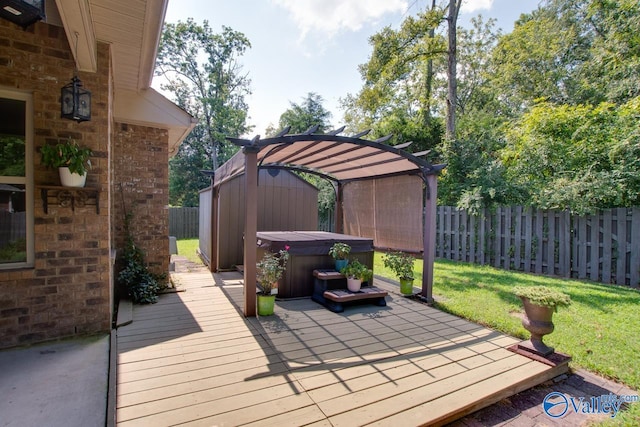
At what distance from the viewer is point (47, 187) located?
9.40 feet

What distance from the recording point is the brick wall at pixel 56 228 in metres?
2.84

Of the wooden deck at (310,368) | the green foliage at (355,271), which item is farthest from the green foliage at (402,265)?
the wooden deck at (310,368)

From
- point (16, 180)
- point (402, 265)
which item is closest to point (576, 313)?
point (402, 265)

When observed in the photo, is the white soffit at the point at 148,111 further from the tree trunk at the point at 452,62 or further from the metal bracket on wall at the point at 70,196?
the tree trunk at the point at 452,62

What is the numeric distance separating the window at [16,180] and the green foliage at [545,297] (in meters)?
4.51

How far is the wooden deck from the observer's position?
2045mm

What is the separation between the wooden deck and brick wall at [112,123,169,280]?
126cm

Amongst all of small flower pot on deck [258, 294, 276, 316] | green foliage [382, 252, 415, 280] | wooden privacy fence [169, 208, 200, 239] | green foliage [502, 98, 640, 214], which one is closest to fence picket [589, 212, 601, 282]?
green foliage [502, 98, 640, 214]

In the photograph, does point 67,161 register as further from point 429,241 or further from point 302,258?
point 429,241

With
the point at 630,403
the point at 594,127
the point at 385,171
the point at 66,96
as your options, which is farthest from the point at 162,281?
the point at 594,127

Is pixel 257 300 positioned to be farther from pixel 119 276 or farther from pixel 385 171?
pixel 385 171

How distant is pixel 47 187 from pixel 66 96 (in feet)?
2.74

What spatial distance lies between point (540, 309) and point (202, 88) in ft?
69.6

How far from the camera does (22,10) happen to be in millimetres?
1735
